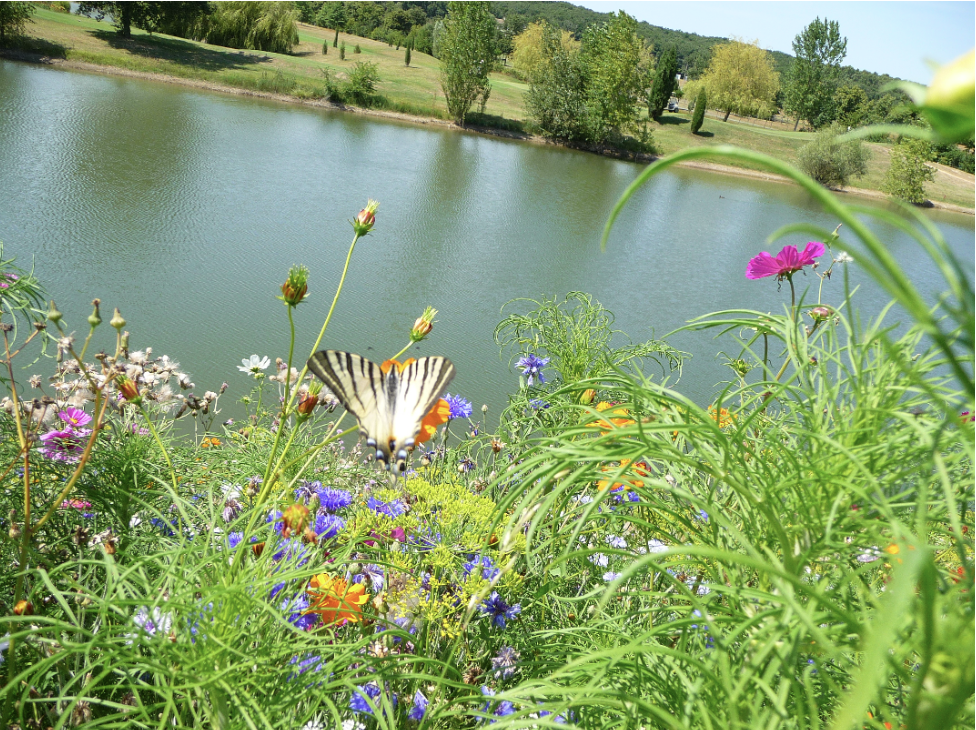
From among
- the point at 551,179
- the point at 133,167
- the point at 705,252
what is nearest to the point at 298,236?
the point at 133,167

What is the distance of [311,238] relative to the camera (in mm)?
5078

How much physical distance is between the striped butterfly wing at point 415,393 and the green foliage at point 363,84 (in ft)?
54.5

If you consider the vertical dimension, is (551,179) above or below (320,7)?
below

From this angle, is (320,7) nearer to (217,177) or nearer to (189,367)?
(217,177)

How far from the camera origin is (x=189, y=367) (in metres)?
2.93

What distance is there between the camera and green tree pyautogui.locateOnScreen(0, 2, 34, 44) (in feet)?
39.9

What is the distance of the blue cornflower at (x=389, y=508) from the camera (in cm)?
90

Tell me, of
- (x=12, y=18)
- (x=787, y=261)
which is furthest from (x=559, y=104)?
(x=787, y=261)

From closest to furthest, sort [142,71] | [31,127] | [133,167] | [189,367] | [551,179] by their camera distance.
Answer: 1. [189,367]
2. [133,167]
3. [31,127]
4. [551,179]
5. [142,71]

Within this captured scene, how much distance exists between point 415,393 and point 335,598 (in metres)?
0.31

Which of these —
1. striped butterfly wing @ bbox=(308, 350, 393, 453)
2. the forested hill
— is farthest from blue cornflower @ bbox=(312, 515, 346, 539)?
the forested hill

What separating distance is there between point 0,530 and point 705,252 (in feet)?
23.5

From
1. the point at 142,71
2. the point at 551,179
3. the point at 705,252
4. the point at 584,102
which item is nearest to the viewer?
the point at 705,252

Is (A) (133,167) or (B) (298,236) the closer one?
(B) (298,236)
